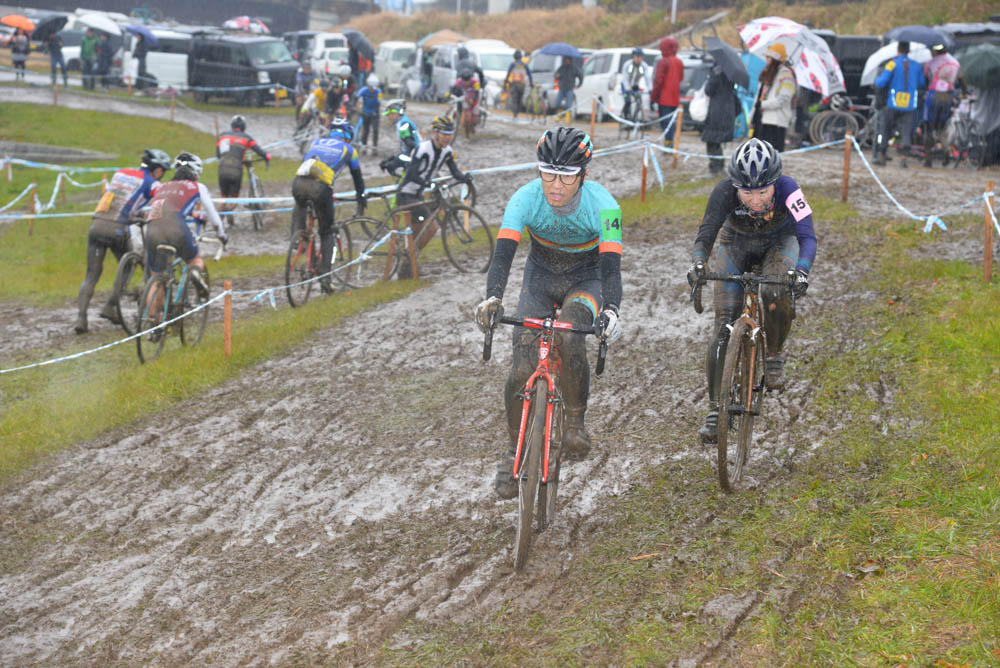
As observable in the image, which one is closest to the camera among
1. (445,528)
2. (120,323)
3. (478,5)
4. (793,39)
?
(445,528)

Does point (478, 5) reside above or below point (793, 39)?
above

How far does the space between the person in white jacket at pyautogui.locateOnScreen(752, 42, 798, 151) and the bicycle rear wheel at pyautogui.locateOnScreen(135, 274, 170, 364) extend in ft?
27.2

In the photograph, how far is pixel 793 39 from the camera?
14898mm

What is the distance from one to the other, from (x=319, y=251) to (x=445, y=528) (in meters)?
7.13

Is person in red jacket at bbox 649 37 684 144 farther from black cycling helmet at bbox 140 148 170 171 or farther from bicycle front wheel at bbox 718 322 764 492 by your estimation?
bicycle front wheel at bbox 718 322 764 492

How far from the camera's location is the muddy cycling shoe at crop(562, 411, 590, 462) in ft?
18.9

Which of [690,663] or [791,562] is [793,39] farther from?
[690,663]

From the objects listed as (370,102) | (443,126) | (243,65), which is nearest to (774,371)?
(443,126)

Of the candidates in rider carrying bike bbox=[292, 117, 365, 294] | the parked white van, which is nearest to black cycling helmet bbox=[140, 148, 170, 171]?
rider carrying bike bbox=[292, 117, 365, 294]

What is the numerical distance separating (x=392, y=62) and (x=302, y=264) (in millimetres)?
28530

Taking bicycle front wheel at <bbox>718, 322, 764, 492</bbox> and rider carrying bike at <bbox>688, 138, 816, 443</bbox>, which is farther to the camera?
rider carrying bike at <bbox>688, 138, 816, 443</bbox>

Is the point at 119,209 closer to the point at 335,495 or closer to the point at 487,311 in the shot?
the point at 335,495

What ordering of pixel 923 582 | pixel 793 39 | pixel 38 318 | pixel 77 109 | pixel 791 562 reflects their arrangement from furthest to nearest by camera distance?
pixel 77 109, pixel 793 39, pixel 38 318, pixel 791 562, pixel 923 582

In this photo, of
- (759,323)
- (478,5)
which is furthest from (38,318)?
(478,5)
